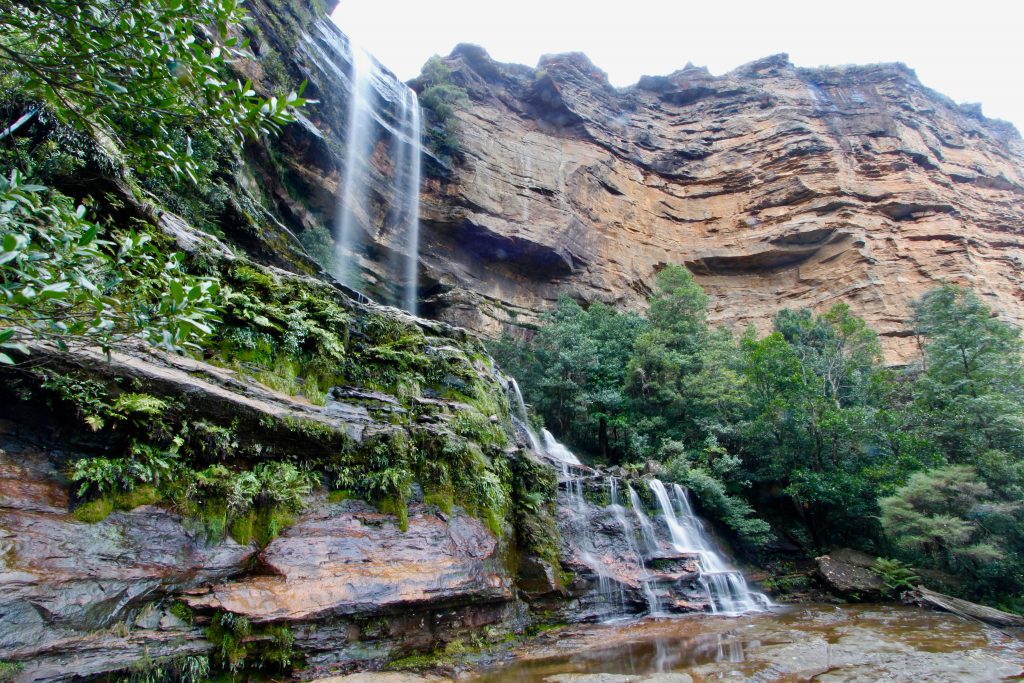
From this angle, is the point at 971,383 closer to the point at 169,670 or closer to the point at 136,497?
the point at 169,670

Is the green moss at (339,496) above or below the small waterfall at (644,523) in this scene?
above

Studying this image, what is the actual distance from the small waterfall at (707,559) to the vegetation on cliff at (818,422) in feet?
3.20

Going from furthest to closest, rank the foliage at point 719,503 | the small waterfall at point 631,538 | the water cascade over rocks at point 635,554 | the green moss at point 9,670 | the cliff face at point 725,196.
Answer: the cliff face at point 725,196, the foliage at point 719,503, the small waterfall at point 631,538, the water cascade over rocks at point 635,554, the green moss at point 9,670

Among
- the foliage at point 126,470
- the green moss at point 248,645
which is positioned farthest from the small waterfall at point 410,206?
the green moss at point 248,645

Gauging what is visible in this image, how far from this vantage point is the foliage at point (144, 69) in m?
3.04

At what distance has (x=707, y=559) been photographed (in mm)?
12031

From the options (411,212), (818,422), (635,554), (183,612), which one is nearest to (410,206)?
(411,212)

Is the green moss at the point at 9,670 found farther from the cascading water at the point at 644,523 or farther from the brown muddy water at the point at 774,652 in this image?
the cascading water at the point at 644,523

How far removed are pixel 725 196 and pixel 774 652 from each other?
2984 cm

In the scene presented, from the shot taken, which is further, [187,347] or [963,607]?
[963,607]

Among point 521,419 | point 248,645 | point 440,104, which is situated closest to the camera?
point 248,645

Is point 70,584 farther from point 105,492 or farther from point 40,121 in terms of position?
point 40,121

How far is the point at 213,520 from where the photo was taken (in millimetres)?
5395

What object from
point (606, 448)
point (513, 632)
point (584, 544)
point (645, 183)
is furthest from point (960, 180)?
point (513, 632)
